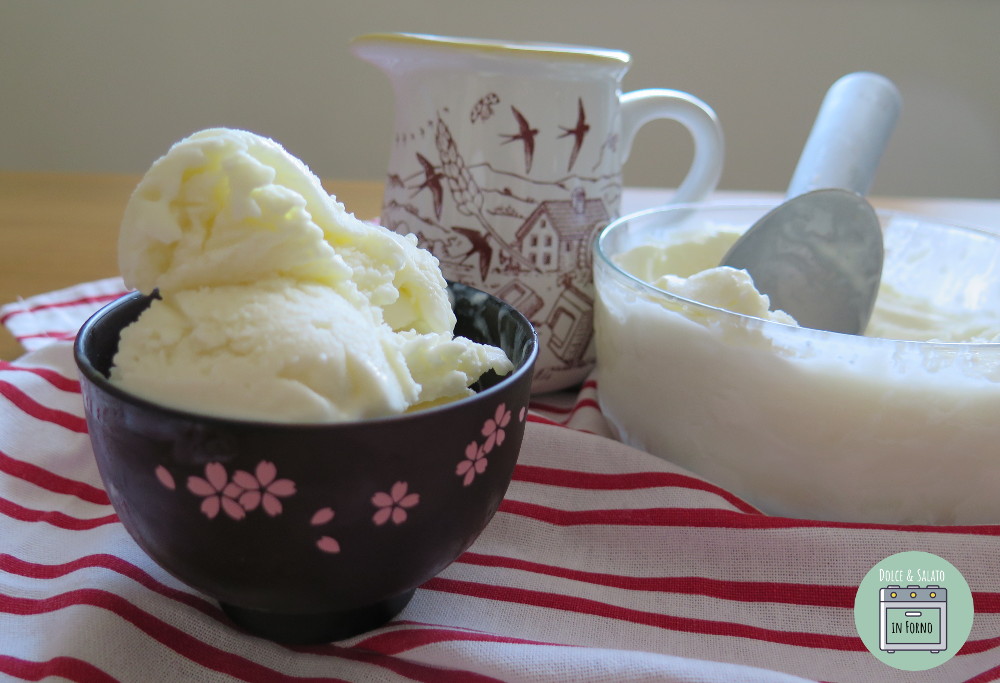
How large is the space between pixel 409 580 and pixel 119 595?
14 cm

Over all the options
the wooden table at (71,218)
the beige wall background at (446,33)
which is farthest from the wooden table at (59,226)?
the beige wall background at (446,33)

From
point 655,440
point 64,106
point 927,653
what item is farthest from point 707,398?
point 64,106

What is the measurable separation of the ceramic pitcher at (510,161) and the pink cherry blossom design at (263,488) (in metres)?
0.30

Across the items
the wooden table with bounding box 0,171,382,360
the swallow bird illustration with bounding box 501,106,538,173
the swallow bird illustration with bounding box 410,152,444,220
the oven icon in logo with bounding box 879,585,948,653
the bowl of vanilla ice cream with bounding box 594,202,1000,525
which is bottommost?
the wooden table with bounding box 0,171,382,360

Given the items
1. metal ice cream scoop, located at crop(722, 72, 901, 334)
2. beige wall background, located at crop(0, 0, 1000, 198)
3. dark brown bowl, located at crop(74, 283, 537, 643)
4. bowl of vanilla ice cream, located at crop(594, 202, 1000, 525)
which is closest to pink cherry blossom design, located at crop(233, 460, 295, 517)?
dark brown bowl, located at crop(74, 283, 537, 643)

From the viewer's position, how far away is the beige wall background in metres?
1.64

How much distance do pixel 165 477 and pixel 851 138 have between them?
59 centimetres

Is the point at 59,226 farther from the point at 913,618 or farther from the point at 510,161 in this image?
the point at 913,618

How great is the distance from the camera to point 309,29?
1.65 metres

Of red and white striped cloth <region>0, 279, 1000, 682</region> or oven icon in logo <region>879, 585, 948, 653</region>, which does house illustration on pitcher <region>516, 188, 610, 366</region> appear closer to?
red and white striped cloth <region>0, 279, 1000, 682</region>

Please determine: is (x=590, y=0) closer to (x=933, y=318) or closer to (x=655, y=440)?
(x=933, y=318)

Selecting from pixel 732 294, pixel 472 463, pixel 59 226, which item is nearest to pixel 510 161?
pixel 732 294

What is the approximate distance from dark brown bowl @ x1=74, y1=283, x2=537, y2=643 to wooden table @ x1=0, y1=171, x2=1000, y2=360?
395 mm

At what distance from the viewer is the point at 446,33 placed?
5.48 ft
